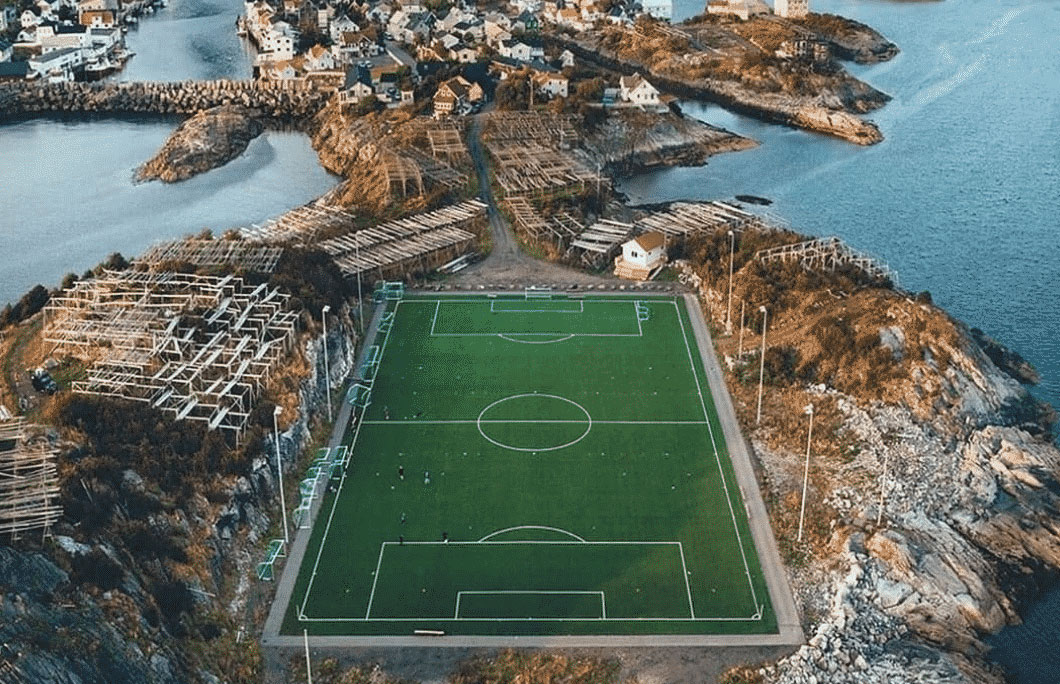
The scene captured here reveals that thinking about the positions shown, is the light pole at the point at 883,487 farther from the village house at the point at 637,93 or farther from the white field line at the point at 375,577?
the village house at the point at 637,93

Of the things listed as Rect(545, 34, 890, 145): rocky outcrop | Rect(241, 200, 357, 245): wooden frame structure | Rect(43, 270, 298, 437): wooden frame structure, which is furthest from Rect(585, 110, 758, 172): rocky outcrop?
Rect(43, 270, 298, 437): wooden frame structure

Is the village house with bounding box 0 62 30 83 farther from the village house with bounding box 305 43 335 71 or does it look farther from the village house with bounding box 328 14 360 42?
the village house with bounding box 328 14 360 42

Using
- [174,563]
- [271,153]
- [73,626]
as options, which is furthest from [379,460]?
[271,153]

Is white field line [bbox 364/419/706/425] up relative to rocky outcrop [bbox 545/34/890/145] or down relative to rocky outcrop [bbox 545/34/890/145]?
up

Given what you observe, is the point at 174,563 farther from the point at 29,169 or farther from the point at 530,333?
the point at 29,169

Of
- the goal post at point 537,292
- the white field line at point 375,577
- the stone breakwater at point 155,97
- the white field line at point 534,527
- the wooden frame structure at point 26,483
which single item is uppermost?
the wooden frame structure at point 26,483

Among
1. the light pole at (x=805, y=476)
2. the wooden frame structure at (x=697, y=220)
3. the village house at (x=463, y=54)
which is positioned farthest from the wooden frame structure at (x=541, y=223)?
the village house at (x=463, y=54)

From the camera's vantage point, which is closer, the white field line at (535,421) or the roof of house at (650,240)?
the white field line at (535,421)
